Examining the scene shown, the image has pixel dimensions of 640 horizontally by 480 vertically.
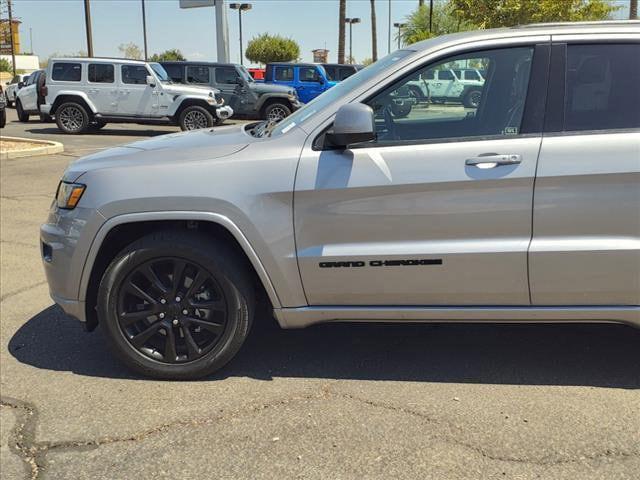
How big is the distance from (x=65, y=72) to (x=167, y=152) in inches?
606

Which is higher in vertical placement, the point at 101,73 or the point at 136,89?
the point at 101,73

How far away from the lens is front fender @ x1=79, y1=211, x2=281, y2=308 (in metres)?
3.30

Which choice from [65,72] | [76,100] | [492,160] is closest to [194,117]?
[76,100]

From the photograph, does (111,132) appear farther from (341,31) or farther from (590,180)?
(341,31)

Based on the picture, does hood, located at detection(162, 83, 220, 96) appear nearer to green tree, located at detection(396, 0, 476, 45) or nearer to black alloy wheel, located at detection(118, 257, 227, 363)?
black alloy wheel, located at detection(118, 257, 227, 363)

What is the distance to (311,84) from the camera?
905 inches

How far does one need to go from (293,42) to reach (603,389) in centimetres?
6705

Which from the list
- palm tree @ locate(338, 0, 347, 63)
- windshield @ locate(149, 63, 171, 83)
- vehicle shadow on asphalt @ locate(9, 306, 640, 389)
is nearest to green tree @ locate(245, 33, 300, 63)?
palm tree @ locate(338, 0, 347, 63)

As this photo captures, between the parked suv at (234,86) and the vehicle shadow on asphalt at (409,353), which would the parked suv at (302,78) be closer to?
the parked suv at (234,86)

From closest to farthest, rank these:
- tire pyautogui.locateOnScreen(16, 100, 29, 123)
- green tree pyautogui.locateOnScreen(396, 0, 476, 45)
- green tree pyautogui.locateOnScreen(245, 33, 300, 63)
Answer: tire pyautogui.locateOnScreen(16, 100, 29, 123) < green tree pyautogui.locateOnScreen(396, 0, 476, 45) < green tree pyautogui.locateOnScreen(245, 33, 300, 63)

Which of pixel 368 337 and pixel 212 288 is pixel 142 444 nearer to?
pixel 212 288

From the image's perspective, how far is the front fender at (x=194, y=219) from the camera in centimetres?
330

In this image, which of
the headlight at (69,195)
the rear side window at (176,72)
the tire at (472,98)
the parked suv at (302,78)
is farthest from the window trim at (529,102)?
the parked suv at (302,78)

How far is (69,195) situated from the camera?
3.50 metres
